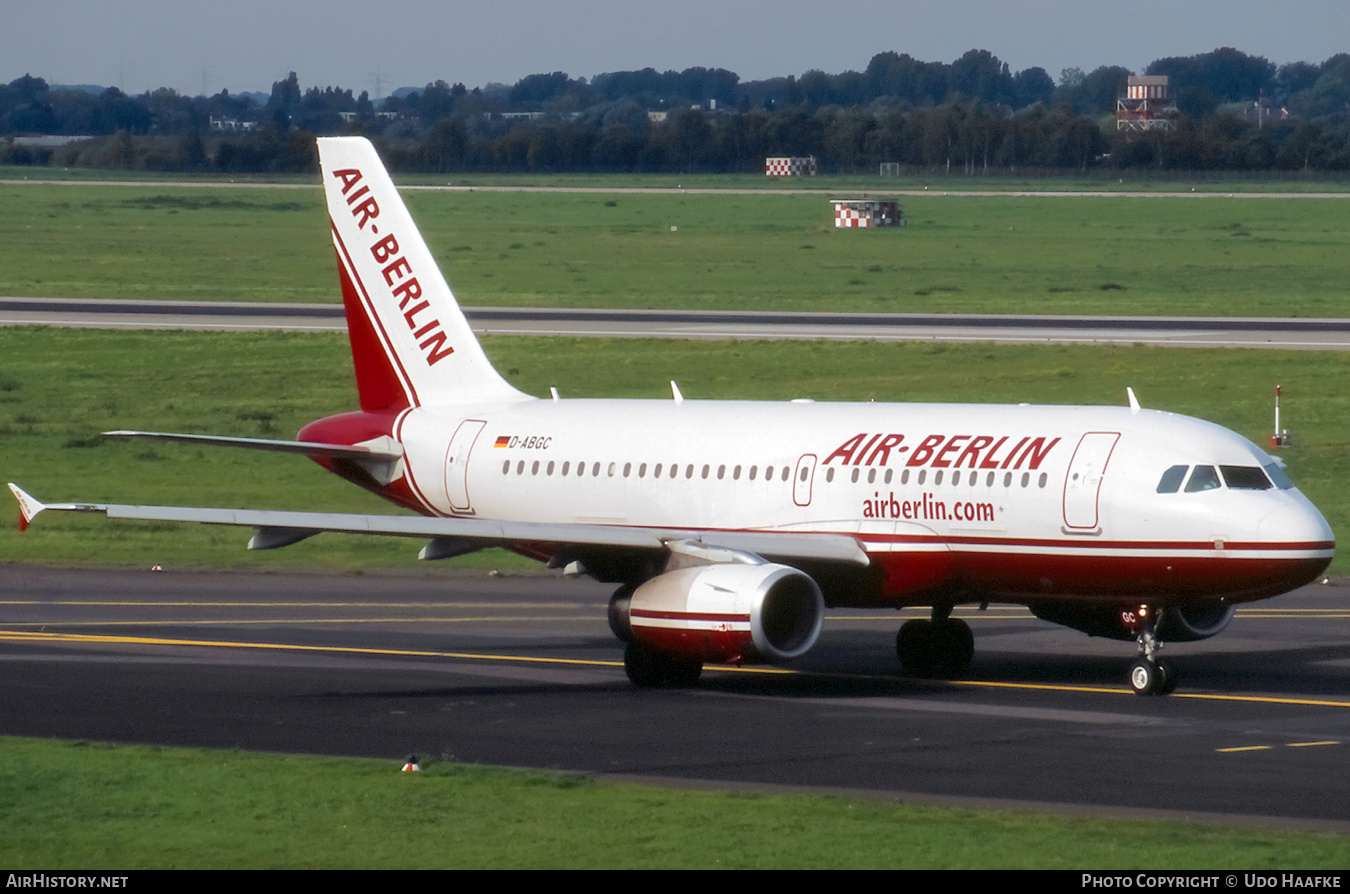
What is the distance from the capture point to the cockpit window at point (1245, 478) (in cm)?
3189

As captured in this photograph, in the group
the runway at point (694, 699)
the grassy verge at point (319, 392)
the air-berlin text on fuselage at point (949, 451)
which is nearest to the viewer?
the runway at point (694, 699)

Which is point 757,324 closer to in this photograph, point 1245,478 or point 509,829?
point 1245,478

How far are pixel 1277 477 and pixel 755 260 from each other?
110 m

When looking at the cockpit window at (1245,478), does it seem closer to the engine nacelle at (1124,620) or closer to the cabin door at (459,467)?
the engine nacelle at (1124,620)

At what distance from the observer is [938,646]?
115 feet

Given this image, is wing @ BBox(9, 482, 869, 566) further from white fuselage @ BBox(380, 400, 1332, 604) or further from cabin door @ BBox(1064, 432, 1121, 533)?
cabin door @ BBox(1064, 432, 1121, 533)

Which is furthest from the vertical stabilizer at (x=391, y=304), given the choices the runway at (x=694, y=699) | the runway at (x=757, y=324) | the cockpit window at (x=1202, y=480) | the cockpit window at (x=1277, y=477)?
the runway at (x=757, y=324)

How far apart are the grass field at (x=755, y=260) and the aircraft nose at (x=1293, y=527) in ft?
218

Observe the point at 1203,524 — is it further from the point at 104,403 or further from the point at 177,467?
the point at 104,403

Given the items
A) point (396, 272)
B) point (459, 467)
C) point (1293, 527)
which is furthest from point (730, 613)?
point (396, 272)

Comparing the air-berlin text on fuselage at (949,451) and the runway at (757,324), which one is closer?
the air-berlin text on fuselage at (949,451)

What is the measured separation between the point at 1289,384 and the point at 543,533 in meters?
43.2
